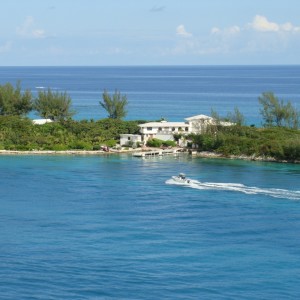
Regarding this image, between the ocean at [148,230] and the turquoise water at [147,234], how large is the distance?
4cm

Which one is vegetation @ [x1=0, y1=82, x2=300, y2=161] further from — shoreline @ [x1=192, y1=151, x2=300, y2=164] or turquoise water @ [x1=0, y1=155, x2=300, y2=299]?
turquoise water @ [x1=0, y1=155, x2=300, y2=299]

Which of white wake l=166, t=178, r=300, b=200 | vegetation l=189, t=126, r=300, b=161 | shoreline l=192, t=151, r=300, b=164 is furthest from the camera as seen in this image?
shoreline l=192, t=151, r=300, b=164

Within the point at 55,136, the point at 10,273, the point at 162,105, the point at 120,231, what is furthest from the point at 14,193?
the point at 162,105

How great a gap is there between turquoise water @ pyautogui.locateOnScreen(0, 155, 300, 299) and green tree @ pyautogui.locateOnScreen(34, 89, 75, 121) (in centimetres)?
1637

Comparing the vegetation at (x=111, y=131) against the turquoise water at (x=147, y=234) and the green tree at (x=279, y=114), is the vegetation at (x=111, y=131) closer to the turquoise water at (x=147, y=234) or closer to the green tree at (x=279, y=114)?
the green tree at (x=279, y=114)

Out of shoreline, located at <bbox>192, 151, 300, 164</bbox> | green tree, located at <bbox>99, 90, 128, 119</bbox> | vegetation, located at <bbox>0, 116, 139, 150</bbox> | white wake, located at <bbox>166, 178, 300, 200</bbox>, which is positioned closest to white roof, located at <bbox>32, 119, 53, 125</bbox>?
vegetation, located at <bbox>0, 116, 139, 150</bbox>

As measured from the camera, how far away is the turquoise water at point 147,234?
24.4 m

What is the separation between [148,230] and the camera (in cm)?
3120

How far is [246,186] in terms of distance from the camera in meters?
40.7

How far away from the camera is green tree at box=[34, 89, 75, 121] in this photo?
63.0 m

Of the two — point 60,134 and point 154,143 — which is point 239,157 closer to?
point 154,143

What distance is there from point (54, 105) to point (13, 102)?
10.7 ft

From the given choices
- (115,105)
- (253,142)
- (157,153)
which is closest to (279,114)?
(253,142)

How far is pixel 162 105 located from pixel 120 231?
6648 centimetres
